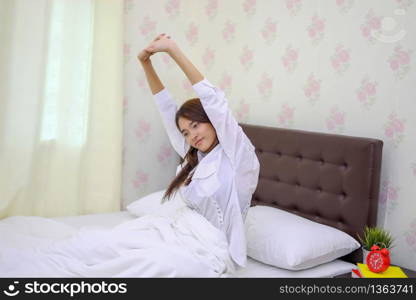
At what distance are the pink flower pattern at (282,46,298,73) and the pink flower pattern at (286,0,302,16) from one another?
0.20 meters

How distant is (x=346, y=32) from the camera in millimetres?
2604

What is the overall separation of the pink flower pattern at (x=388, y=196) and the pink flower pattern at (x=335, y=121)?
0.37 metres

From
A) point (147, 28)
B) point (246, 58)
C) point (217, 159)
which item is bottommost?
point (217, 159)

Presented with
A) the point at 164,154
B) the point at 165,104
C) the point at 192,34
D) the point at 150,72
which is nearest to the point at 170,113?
the point at 165,104

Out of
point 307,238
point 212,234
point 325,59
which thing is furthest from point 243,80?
point 212,234

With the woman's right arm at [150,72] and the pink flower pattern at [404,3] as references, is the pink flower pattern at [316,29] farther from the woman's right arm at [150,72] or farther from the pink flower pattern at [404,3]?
the woman's right arm at [150,72]

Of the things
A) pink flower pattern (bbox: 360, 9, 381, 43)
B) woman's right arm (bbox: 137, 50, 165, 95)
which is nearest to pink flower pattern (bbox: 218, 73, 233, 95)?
pink flower pattern (bbox: 360, 9, 381, 43)

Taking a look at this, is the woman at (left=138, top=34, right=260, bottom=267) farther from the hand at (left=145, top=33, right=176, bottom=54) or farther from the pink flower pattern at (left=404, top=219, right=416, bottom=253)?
the pink flower pattern at (left=404, top=219, right=416, bottom=253)

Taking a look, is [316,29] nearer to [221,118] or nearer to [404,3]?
[404,3]

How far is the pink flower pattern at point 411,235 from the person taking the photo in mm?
2348

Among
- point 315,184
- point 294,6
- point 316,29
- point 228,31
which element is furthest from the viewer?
point 228,31

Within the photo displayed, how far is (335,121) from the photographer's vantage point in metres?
2.66

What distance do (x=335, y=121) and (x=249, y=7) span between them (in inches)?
37.4

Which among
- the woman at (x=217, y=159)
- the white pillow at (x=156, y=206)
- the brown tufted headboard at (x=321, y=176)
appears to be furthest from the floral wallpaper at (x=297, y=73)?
the woman at (x=217, y=159)
